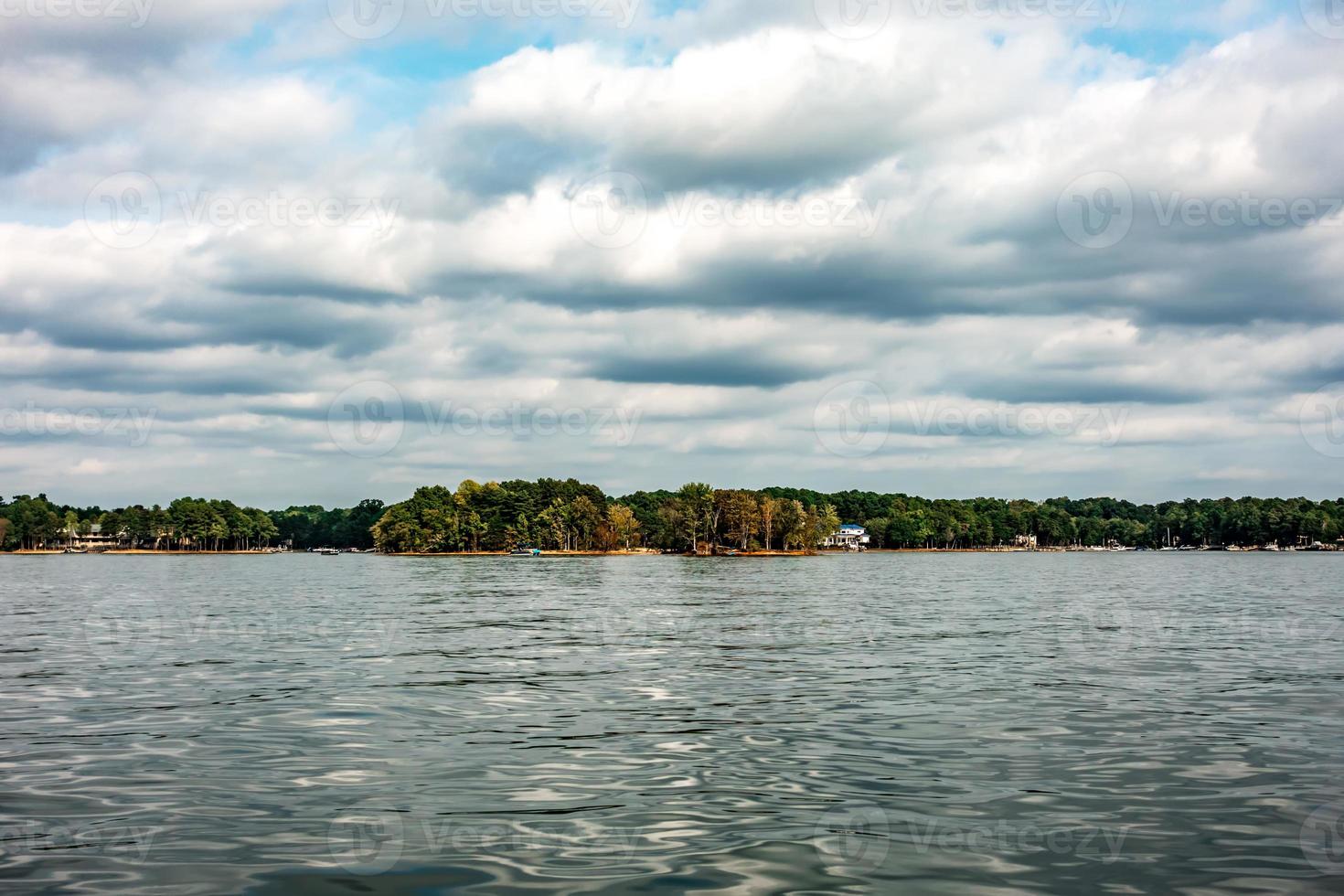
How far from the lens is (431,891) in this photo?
40.7 ft

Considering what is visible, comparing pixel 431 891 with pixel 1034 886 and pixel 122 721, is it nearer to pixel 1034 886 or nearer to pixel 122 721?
pixel 1034 886

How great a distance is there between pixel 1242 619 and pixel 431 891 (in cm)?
5882

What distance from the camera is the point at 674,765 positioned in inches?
772

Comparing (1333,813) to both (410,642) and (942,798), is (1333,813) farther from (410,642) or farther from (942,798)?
(410,642)

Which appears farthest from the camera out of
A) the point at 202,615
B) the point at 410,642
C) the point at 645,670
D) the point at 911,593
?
the point at 911,593

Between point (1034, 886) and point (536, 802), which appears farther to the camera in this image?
point (536, 802)

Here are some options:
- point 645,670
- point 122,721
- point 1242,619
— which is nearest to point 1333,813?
point 645,670

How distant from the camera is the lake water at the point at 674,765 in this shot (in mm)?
13406

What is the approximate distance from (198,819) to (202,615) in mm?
53052

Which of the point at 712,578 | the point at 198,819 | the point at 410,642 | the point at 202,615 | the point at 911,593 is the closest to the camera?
the point at 198,819

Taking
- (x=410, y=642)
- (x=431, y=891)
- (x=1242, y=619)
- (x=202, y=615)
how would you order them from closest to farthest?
(x=431, y=891) → (x=410, y=642) → (x=1242, y=619) → (x=202, y=615)

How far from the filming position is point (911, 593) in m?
91.2

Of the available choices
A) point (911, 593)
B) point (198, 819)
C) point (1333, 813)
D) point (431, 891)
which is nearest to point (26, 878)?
point (198, 819)

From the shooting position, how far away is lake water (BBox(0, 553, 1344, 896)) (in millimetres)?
13406
